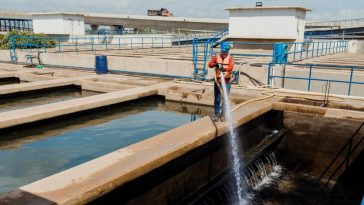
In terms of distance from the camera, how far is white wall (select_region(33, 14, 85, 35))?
39.1 m

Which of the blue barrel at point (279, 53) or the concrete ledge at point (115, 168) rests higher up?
the blue barrel at point (279, 53)

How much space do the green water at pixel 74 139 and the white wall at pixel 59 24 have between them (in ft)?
93.2

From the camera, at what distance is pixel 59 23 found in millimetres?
39062

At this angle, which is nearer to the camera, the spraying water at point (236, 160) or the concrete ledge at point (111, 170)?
the concrete ledge at point (111, 170)

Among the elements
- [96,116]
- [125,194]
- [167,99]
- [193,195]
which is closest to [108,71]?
[167,99]

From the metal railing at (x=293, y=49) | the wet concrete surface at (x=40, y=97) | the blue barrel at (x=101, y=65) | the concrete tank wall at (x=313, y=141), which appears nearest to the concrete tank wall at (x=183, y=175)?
the concrete tank wall at (x=313, y=141)

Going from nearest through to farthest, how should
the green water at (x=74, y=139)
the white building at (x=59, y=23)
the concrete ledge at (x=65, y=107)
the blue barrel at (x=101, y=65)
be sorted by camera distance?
the green water at (x=74, y=139) → the concrete ledge at (x=65, y=107) → the blue barrel at (x=101, y=65) → the white building at (x=59, y=23)

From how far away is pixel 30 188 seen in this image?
514cm

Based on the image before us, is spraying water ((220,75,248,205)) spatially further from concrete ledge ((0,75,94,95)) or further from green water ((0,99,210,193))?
concrete ledge ((0,75,94,95))

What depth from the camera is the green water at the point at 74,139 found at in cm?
874

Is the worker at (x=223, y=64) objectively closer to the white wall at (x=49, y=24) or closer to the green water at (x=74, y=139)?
the green water at (x=74, y=139)

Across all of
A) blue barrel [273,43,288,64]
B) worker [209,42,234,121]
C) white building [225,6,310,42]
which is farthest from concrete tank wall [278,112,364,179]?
white building [225,6,310,42]

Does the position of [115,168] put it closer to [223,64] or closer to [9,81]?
[223,64]

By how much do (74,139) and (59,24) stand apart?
31642 millimetres
